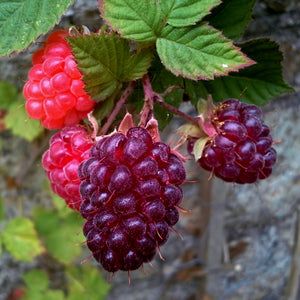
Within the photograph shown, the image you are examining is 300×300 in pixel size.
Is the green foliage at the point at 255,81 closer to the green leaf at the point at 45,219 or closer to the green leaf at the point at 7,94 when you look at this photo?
the green leaf at the point at 7,94

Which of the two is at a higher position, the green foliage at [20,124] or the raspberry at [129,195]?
the raspberry at [129,195]

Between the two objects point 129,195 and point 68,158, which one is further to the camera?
point 68,158

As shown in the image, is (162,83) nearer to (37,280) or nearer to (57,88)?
(57,88)

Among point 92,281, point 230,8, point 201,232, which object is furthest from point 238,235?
point 230,8

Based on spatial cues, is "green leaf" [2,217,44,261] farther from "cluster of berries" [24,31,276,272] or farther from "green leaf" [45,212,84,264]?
"cluster of berries" [24,31,276,272]

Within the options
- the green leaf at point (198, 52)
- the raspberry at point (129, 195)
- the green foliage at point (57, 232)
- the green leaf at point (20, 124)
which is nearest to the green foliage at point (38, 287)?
the green foliage at point (57, 232)

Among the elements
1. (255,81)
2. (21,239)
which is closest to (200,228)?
(21,239)
